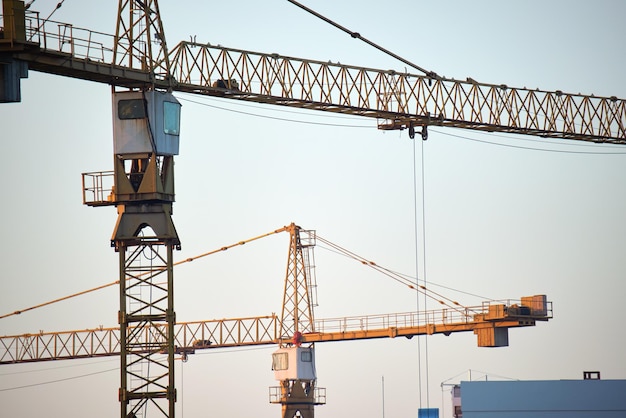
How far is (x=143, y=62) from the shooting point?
3091 inches

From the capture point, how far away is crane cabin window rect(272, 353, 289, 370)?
135 m

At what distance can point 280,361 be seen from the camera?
135875mm

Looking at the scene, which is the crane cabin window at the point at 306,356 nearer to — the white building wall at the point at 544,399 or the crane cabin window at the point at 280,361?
the crane cabin window at the point at 280,361

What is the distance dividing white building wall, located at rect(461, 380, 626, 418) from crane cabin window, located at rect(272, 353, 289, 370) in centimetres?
3743

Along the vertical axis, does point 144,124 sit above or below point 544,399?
above

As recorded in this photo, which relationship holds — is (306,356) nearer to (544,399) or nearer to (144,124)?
(544,399)

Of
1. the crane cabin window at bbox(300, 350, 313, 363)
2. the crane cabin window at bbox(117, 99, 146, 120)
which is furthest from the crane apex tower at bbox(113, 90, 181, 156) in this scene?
the crane cabin window at bbox(300, 350, 313, 363)

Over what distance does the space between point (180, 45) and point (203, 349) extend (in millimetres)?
59182

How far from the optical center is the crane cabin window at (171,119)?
76.9m

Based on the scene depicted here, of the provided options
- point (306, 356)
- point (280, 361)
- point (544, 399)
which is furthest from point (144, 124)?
point (280, 361)

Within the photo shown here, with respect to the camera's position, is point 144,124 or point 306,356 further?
point 306,356

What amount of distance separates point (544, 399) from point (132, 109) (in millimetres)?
37153

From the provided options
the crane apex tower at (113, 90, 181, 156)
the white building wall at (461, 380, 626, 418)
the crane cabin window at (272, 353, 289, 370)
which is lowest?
the white building wall at (461, 380, 626, 418)

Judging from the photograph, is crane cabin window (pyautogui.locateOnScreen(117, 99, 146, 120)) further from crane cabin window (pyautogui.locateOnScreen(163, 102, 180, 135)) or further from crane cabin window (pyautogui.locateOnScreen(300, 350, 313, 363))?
crane cabin window (pyautogui.locateOnScreen(300, 350, 313, 363))
